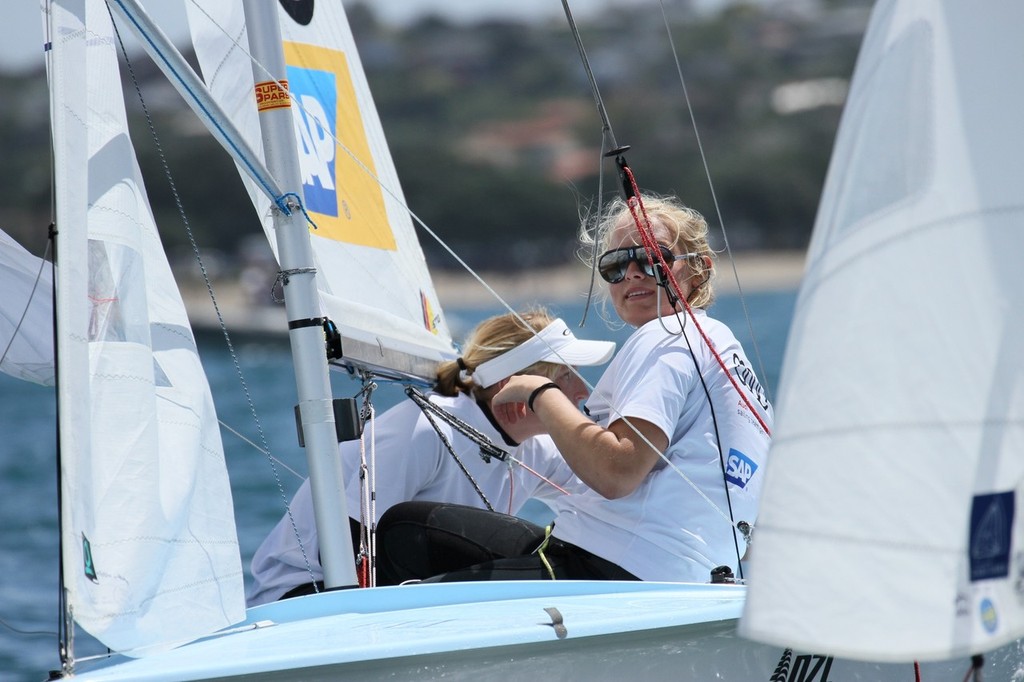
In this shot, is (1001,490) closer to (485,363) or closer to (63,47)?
(485,363)

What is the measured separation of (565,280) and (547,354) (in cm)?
3219

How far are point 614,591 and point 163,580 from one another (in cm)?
59

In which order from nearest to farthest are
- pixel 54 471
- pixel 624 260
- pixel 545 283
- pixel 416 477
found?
pixel 624 260, pixel 416 477, pixel 54 471, pixel 545 283

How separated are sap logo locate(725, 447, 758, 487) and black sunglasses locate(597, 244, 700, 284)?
1.02 feet

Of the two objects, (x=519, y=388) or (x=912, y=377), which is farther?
(x=519, y=388)

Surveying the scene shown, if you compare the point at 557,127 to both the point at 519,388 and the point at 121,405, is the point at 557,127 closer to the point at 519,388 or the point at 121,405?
the point at 519,388

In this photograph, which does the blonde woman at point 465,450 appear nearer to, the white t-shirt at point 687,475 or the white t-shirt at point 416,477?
the white t-shirt at point 416,477

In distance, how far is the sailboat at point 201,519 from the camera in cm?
157

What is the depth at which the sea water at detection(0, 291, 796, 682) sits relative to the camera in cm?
404

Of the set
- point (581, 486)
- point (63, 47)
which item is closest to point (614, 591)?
point (581, 486)

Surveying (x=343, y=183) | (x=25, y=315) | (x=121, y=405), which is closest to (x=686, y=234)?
(x=343, y=183)

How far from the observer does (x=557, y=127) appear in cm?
4344

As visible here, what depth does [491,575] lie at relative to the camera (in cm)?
194

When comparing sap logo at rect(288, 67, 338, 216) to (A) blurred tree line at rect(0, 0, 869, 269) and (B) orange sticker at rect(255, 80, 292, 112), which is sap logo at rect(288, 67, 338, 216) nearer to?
(B) orange sticker at rect(255, 80, 292, 112)
